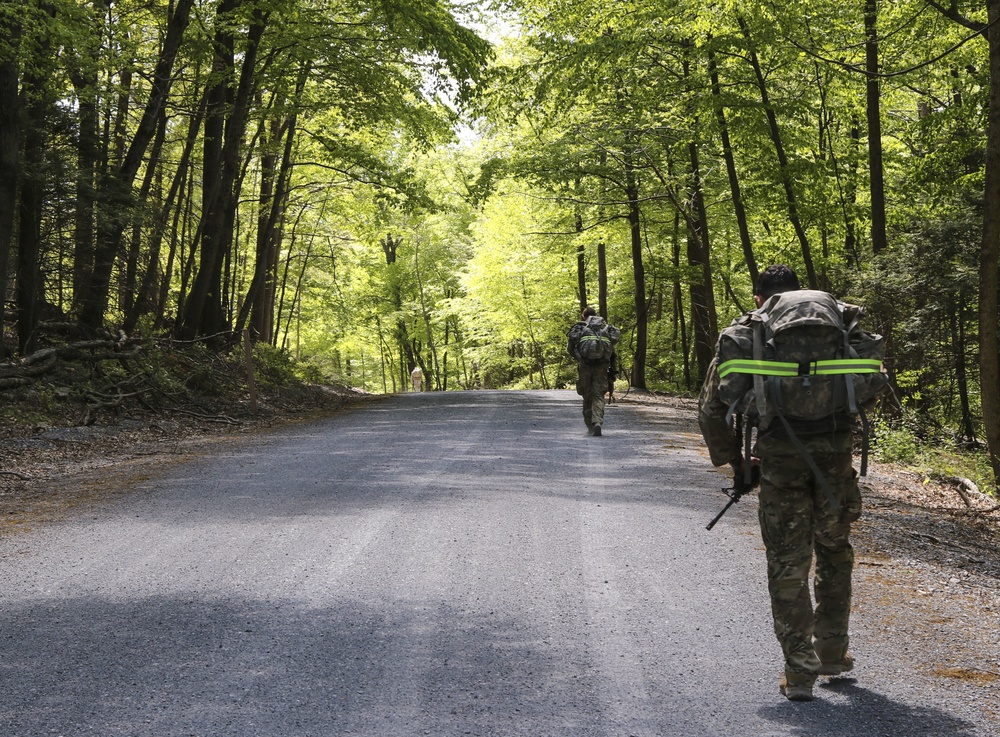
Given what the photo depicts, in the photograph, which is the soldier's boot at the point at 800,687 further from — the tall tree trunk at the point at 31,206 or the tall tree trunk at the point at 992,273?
the tall tree trunk at the point at 31,206

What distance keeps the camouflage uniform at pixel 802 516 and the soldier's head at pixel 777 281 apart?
32 centimetres

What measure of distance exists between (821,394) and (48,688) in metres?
3.67

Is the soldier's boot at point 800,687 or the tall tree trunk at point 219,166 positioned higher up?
the tall tree trunk at point 219,166

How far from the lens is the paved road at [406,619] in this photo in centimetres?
372

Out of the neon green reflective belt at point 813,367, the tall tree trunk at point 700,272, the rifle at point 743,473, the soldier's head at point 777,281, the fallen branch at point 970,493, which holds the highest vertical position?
the tall tree trunk at point 700,272

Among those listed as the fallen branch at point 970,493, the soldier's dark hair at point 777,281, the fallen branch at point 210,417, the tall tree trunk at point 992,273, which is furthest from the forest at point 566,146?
the soldier's dark hair at point 777,281

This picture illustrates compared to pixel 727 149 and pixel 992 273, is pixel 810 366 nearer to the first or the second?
pixel 992 273

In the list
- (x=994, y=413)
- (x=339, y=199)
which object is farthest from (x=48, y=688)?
(x=339, y=199)

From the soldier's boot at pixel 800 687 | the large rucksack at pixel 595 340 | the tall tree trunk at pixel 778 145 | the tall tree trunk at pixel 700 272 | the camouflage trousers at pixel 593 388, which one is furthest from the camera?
the tall tree trunk at pixel 700 272

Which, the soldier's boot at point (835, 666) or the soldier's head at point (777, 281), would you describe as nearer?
the soldier's boot at point (835, 666)

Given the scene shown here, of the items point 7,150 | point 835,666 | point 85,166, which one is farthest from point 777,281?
point 85,166

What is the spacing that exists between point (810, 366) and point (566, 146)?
19056 millimetres

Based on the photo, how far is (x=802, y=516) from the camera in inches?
163

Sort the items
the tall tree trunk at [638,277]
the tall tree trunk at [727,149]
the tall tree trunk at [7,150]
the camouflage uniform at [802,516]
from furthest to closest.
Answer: the tall tree trunk at [638,277], the tall tree trunk at [727,149], the tall tree trunk at [7,150], the camouflage uniform at [802,516]
